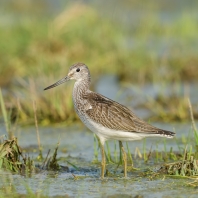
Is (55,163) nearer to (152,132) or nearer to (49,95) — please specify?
(152,132)

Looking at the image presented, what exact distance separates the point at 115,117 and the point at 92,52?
6627 millimetres

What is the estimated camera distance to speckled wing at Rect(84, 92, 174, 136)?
7.23 m

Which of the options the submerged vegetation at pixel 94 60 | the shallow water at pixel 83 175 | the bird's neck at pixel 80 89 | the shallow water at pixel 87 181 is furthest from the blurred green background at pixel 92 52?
the bird's neck at pixel 80 89

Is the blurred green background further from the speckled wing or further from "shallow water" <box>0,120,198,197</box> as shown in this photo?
the speckled wing

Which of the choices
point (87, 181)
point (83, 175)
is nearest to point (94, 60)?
point (83, 175)

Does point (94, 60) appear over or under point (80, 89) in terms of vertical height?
over

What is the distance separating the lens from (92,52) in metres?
13.9

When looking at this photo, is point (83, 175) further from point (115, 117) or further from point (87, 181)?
point (115, 117)

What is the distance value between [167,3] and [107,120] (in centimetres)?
1255

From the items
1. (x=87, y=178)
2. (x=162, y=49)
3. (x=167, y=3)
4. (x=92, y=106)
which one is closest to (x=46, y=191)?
(x=87, y=178)

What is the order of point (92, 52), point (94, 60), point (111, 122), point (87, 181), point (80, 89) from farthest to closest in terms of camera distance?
point (92, 52), point (94, 60), point (80, 89), point (111, 122), point (87, 181)

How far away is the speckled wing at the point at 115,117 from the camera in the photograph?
7.23m

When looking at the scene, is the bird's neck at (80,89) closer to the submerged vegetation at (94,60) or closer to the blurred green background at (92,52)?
the submerged vegetation at (94,60)

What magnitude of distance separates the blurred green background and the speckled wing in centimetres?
245
